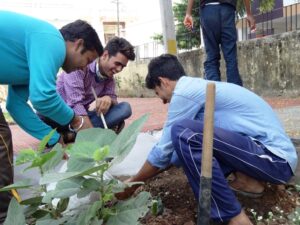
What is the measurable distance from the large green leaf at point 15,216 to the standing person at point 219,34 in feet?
8.53

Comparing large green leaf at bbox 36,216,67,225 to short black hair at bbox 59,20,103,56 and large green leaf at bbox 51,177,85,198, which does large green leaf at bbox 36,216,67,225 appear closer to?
large green leaf at bbox 51,177,85,198

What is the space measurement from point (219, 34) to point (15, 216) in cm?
272

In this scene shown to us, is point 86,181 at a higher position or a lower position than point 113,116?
higher

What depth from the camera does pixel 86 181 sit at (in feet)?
3.85

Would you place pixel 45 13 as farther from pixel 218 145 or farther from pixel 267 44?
pixel 218 145

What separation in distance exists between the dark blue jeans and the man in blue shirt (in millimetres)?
1357

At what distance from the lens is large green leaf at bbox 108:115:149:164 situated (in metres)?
1.12

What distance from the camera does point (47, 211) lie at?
1334 mm

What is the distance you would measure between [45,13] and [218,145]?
30.2 meters

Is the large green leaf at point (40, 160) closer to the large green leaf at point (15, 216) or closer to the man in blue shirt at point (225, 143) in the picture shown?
the large green leaf at point (15, 216)

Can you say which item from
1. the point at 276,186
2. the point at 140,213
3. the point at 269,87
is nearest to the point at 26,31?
the point at 140,213

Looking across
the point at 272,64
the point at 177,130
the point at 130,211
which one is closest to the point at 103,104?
the point at 177,130

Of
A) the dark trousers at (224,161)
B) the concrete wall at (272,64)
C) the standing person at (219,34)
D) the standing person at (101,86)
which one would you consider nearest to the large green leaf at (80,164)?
the dark trousers at (224,161)

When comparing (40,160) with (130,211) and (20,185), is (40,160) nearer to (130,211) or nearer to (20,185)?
(20,185)
